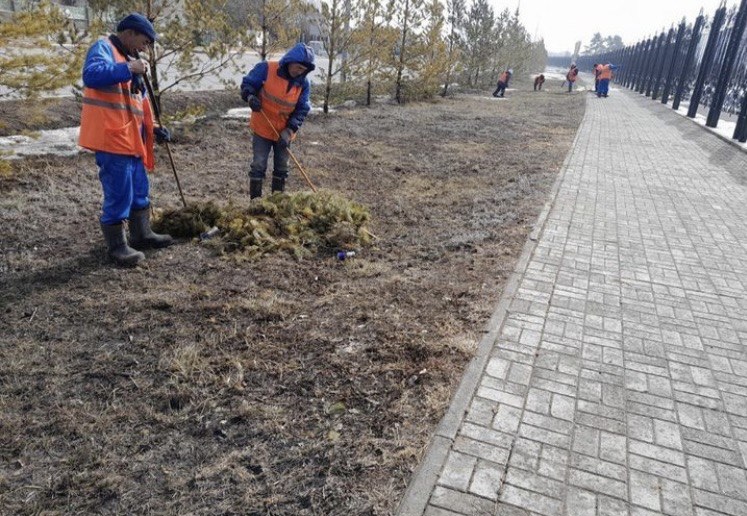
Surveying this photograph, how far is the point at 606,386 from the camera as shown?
3.14m

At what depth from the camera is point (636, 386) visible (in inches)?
124

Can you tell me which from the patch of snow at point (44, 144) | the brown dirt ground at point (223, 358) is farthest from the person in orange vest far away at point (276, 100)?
the patch of snow at point (44, 144)

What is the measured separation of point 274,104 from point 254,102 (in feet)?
0.82

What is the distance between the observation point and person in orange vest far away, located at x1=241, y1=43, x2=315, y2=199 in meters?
5.57

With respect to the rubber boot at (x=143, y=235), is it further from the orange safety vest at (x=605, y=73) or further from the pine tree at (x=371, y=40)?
the orange safety vest at (x=605, y=73)

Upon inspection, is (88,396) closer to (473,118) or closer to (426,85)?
(473,118)

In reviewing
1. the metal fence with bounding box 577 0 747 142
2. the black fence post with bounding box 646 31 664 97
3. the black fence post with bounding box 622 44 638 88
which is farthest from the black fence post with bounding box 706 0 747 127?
the black fence post with bounding box 622 44 638 88

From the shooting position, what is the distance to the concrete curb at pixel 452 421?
7.46 feet

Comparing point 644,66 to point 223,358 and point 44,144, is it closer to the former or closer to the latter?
point 44,144

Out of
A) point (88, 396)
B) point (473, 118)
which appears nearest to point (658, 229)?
point (88, 396)

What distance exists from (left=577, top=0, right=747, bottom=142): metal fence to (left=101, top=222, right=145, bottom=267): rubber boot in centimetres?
1506

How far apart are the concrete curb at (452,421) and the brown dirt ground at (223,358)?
5 centimetres

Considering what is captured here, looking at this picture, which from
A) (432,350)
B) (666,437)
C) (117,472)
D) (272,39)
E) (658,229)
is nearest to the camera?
(117,472)

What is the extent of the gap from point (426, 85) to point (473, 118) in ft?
14.8
